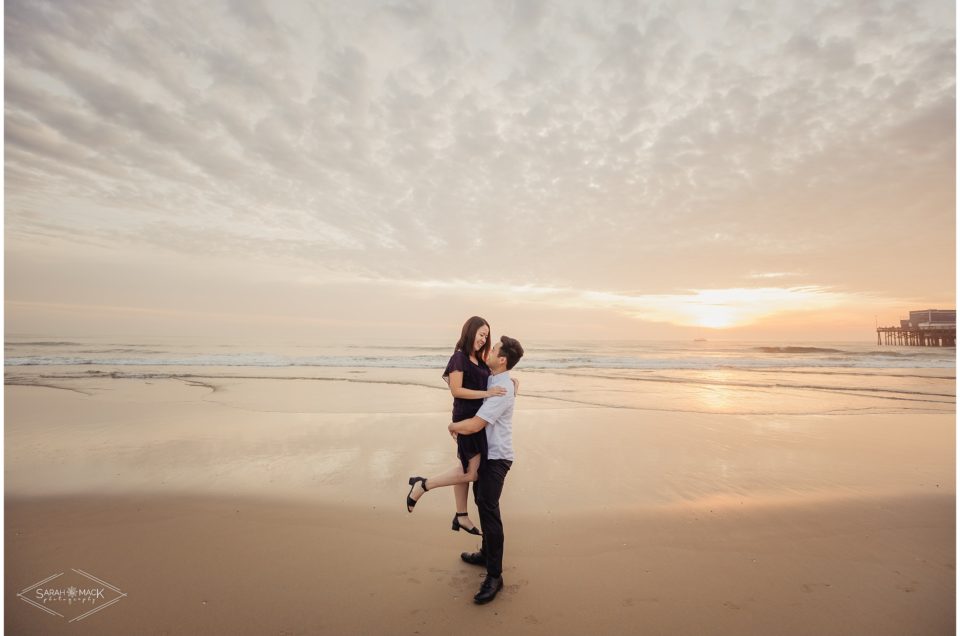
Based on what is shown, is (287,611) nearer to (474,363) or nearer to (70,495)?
(474,363)

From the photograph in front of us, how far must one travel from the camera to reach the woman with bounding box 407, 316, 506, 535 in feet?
13.5

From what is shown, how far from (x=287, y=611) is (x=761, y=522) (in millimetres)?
4730

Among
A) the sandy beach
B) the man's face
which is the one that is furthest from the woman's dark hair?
the sandy beach

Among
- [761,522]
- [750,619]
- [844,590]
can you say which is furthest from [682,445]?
[750,619]

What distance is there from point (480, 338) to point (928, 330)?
72.4m

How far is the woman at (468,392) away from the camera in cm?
411

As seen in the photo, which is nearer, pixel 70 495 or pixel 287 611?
pixel 287 611

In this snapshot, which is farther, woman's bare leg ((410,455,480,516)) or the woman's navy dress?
woman's bare leg ((410,455,480,516))

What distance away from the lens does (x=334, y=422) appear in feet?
32.5

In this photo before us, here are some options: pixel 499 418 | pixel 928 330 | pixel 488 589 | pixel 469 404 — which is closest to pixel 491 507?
pixel 488 589

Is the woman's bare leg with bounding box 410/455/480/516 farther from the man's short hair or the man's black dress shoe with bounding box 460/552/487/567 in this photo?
the man's short hair

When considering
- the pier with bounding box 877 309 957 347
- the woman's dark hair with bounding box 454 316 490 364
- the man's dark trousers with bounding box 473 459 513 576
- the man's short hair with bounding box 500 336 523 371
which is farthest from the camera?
the pier with bounding box 877 309 957 347

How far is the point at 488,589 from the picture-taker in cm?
378

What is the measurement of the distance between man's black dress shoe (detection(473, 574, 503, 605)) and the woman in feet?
1.61
